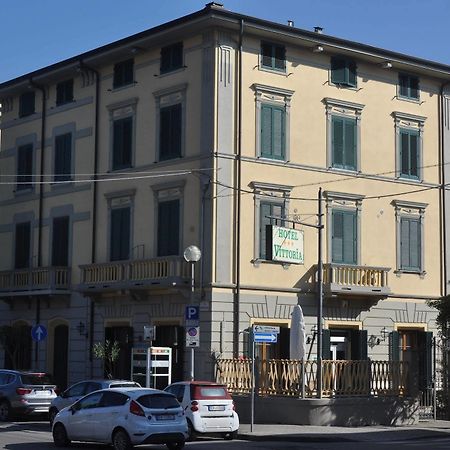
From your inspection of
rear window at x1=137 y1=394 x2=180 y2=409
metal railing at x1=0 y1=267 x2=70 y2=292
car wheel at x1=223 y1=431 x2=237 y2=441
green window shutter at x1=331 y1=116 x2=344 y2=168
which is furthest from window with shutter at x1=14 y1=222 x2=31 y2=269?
rear window at x1=137 y1=394 x2=180 y2=409

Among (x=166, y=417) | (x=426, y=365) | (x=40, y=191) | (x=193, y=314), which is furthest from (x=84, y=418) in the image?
(x=40, y=191)

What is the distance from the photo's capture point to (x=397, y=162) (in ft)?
131

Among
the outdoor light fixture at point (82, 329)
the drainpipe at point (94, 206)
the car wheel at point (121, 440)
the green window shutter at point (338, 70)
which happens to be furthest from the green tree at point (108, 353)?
the car wheel at point (121, 440)

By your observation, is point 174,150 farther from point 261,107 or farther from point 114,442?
point 114,442

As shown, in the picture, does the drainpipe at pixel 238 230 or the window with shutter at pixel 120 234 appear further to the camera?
the window with shutter at pixel 120 234

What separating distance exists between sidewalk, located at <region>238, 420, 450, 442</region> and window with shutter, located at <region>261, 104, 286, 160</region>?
10.4m

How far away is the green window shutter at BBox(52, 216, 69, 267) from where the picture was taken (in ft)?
135

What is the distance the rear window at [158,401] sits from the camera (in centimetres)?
2297

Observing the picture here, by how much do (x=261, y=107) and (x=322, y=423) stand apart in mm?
11717

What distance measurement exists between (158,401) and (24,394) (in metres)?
10.3

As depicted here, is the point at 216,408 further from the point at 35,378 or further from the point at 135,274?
the point at 135,274

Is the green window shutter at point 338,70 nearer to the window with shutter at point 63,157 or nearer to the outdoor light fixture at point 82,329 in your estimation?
the window with shutter at point 63,157

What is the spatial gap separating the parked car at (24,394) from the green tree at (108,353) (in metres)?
4.22

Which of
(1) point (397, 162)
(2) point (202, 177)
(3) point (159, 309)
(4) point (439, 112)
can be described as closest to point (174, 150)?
(2) point (202, 177)
